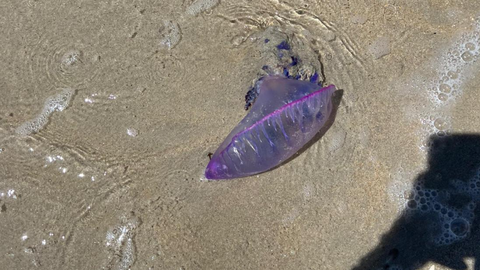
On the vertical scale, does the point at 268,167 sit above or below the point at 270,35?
below

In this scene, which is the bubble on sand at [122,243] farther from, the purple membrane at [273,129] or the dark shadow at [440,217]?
the dark shadow at [440,217]

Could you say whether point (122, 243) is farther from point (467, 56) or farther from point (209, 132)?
point (467, 56)

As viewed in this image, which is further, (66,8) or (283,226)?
(66,8)

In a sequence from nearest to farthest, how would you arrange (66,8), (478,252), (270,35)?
(478,252) < (270,35) < (66,8)

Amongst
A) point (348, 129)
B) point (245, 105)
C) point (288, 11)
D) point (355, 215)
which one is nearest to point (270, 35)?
point (288, 11)

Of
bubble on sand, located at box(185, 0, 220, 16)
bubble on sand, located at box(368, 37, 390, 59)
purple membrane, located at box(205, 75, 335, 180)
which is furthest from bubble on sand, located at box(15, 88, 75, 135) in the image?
bubble on sand, located at box(368, 37, 390, 59)

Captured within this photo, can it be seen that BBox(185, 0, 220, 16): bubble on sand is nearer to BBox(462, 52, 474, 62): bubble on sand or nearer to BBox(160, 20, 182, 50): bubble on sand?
BBox(160, 20, 182, 50): bubble on sand

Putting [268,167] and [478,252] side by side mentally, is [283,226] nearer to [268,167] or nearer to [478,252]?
[268,167]
